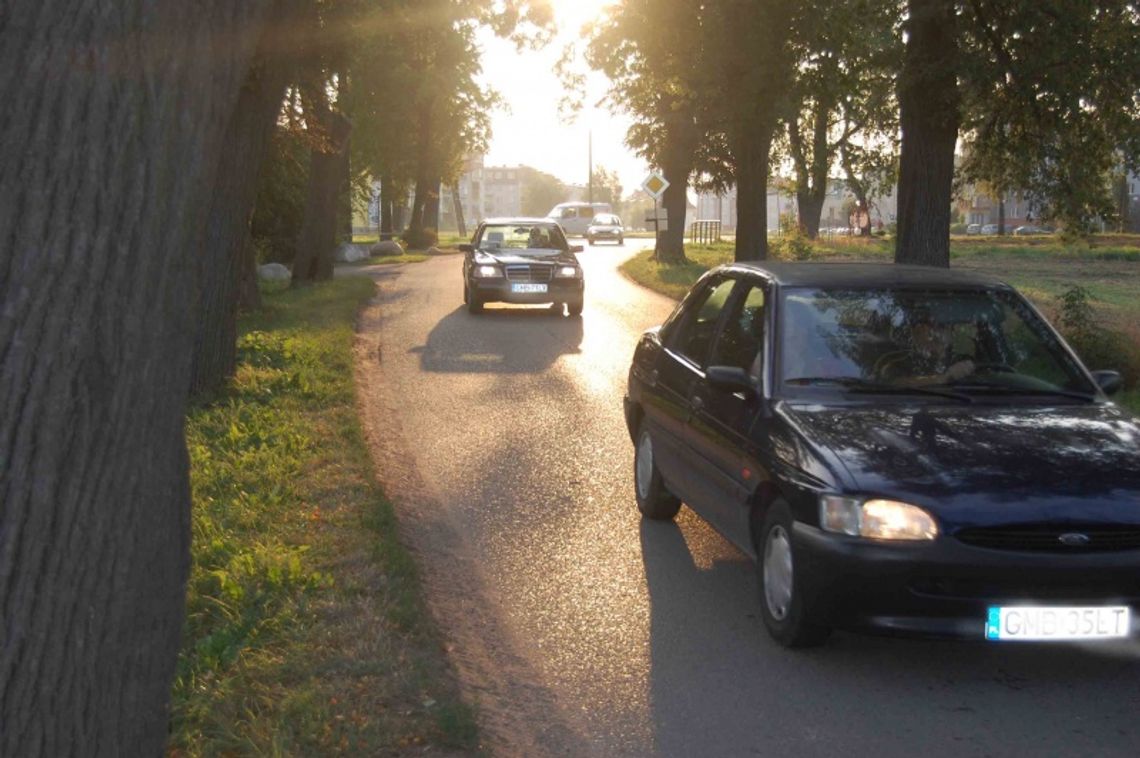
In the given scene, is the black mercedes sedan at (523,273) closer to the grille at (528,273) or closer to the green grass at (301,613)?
the grille at (528,273)

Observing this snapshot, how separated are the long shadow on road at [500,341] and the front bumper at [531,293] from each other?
0.31m

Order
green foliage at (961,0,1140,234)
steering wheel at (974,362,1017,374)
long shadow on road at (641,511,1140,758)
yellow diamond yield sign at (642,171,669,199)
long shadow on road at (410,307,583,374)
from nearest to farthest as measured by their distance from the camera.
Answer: long shadow on road at (641,511,1140,758)
steering wheel at (974,362,1017,374)
green foliage at (961,0,1140,234)
long shadow on road at (410,307,583,374)
yellow diamond yield sign at (642,171,669,199)

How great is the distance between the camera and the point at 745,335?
270 inches

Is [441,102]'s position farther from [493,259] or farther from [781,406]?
[781,406]

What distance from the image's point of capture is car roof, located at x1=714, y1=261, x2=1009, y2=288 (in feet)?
22.4

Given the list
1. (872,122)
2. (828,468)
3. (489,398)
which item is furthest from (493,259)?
(828,468)

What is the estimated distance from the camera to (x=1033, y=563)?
5.10 meters

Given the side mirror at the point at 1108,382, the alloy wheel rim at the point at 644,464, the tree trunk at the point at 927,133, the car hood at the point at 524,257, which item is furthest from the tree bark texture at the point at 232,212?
the car hood at the point at 524,257

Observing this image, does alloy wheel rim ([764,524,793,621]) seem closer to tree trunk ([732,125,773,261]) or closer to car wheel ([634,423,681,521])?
car wheel ([634,423,681,521])

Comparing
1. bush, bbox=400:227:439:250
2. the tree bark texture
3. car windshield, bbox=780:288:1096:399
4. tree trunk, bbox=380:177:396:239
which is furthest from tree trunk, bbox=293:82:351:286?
tree trunk, bbox=380:177:396:239

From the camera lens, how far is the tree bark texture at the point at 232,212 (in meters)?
12.2

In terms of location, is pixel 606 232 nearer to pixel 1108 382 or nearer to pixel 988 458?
pixel 1108 382

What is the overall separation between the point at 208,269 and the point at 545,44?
1331cm

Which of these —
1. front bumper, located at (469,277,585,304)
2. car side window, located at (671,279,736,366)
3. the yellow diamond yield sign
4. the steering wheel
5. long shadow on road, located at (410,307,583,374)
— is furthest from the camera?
the yellow diamond yield sign
